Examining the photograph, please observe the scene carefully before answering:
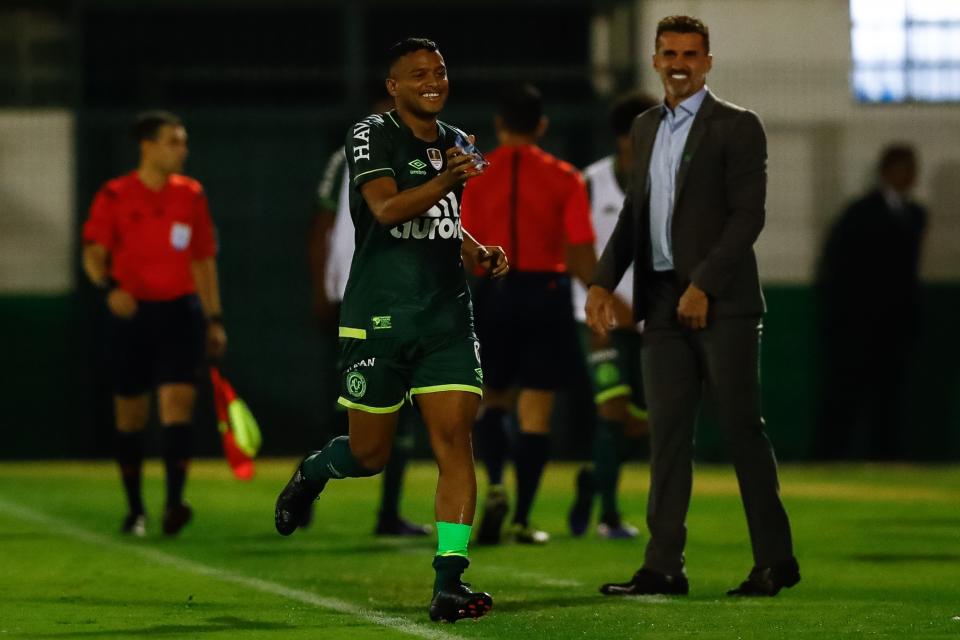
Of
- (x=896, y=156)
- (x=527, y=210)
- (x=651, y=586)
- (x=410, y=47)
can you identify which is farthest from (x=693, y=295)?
(x=896, y=156)

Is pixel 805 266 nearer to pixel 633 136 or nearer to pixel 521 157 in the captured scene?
pixel 521 157

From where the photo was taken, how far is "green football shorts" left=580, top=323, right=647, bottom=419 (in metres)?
11.4

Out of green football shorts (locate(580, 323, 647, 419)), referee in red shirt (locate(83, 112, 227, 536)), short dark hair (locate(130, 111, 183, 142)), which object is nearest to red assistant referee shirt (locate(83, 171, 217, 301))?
referee in red shirt (locate(83, 112, 227, 536))

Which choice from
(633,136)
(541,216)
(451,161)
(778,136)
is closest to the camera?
(451,161)

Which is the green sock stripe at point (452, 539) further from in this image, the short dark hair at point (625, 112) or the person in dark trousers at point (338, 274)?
the short dark hair at point (625, 112)

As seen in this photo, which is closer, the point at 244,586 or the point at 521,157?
the point at 244,586

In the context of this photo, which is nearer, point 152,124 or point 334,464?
point 334,464

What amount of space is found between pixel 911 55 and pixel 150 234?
9.03 m

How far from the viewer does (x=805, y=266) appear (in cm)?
1848

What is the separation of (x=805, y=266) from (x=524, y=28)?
4.17 meters

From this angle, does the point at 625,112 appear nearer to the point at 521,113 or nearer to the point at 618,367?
the point at 521,113

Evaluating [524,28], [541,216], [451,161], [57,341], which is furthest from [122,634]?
[524,28]

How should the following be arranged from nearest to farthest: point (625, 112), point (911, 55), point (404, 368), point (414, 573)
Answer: point (404, 368)
point (414, 573)
point (625, 112)
point (911, 55)

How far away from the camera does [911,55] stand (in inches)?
740
